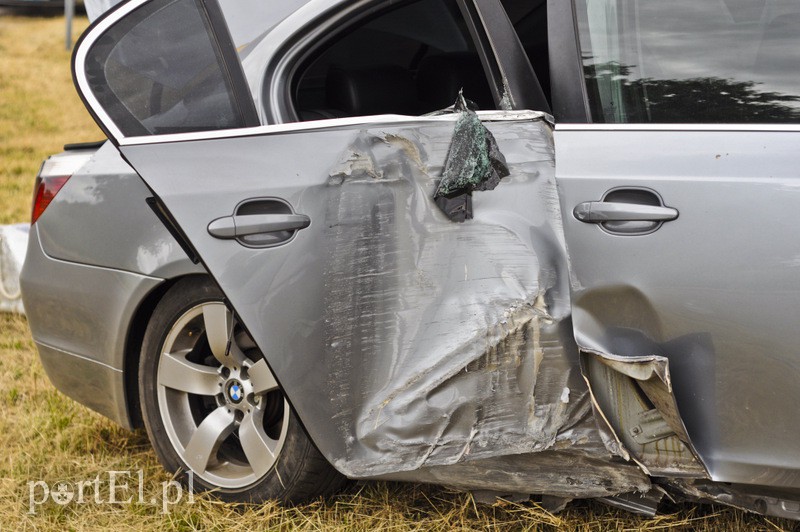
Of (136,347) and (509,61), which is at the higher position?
(509,61)

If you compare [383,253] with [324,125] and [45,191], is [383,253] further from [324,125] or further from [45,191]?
[45,191]

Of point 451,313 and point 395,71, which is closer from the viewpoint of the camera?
point 451,313

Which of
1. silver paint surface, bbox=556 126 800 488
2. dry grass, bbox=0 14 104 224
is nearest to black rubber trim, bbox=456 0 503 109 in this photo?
silver paint surface, bbox=556 126 800 488

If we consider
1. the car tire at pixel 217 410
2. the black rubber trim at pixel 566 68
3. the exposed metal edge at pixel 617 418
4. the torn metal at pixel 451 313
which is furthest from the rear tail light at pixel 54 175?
the exposed metal edge at pixel 617 418

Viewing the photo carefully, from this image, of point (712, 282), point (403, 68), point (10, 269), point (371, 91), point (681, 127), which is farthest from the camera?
point (10, 269)

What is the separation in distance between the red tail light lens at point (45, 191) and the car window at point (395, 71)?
31.2 inches

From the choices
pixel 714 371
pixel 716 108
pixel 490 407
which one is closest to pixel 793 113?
pixel 716 108

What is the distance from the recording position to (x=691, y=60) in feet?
6.60

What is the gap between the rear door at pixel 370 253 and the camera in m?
2.01

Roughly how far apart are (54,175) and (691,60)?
76.1 inches

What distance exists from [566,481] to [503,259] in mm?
592

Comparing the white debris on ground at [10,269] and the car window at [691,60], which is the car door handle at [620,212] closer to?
the car window at [691,60]

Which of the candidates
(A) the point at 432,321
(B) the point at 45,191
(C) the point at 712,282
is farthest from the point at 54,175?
(C) the point at 712,282

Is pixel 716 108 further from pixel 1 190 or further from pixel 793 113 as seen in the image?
pixel 1 190
